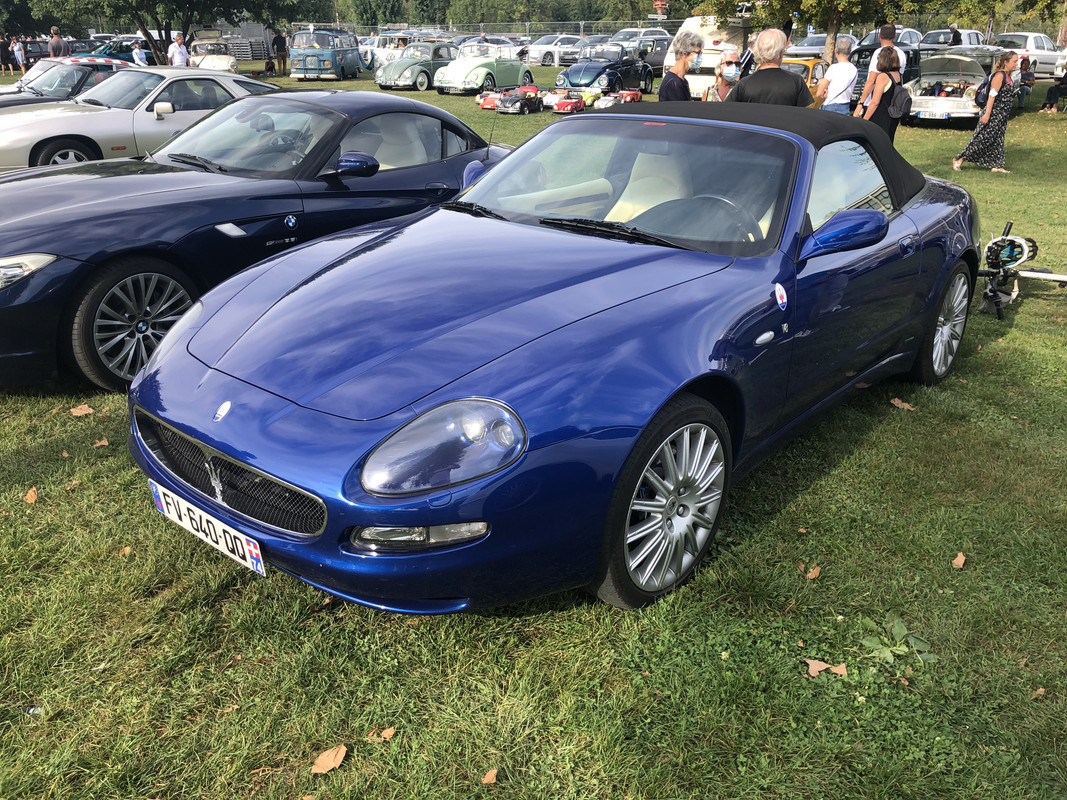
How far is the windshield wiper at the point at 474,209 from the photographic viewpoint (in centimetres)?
358

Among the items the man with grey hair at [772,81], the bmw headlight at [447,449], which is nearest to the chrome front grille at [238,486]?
the bmw headlight at [447,449]

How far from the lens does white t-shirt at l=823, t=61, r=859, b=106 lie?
8992 mm

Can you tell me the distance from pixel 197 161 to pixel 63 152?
13.9 ft

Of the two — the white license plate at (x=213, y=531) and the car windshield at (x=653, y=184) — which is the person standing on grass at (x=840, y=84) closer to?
the car windshield at (x=653, y=184)

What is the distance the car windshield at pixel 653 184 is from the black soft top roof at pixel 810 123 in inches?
5.2

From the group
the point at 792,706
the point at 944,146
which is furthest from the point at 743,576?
the point at 944,146

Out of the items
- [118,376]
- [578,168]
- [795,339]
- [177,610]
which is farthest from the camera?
[118,376]


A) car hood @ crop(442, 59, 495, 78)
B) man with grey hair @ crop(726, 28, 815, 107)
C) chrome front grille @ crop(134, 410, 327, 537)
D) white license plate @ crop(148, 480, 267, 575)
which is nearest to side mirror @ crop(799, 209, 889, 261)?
chrome front grille @ crop(134, 410, 327, 537)

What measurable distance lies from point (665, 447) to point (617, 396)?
0.93ft

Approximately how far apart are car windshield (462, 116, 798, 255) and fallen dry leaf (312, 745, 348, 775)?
2073 millimetres

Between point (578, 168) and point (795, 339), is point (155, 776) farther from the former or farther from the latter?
point (578, 168)

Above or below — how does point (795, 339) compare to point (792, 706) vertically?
above

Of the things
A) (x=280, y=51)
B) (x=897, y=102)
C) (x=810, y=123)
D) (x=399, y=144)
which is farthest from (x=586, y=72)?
(x=810, y=123)

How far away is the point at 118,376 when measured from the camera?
14.0 ft
